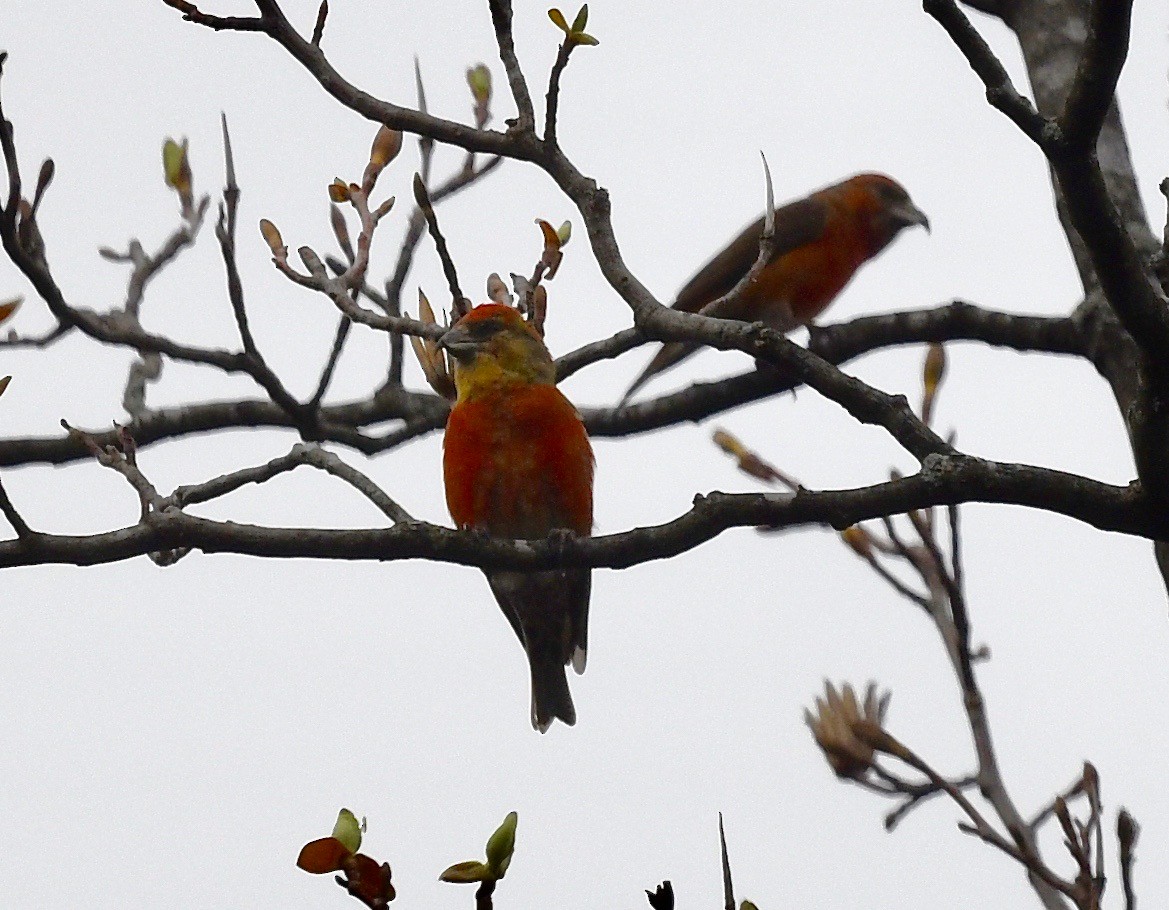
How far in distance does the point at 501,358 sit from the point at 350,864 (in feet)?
11.8

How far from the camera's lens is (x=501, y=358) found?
5.31 m

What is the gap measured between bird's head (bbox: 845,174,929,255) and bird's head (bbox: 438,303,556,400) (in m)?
2.74

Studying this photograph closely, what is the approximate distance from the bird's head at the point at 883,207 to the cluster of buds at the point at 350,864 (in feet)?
19.7

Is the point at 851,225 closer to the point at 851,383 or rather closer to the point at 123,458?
the point at 851,383

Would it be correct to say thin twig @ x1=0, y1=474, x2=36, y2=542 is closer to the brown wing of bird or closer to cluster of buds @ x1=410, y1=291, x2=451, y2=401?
cluster of buds @ x1=410, y1=291, x2=451, y2=401

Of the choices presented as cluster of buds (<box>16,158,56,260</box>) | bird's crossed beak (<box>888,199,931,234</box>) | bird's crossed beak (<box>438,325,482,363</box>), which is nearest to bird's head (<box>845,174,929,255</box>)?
bird's crossed beak (<box>888,199,931,234</box>)

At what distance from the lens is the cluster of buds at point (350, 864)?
1786 mm

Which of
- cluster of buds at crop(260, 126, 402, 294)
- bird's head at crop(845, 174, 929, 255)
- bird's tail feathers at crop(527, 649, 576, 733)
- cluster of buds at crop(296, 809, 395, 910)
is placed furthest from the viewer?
bird's head at crop(845, 174, 929, 255)

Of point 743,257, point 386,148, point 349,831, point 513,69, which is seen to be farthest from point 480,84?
point 349,831

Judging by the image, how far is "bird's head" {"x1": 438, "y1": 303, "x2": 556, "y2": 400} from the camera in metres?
5.27

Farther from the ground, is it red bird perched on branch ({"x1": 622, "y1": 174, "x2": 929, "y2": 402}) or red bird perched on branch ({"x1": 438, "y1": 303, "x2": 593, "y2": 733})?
red bird perched on branch ({"x1": 622, "y1": 174, "x2": 929, "y2": 402})

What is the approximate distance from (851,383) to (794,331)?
3.53m

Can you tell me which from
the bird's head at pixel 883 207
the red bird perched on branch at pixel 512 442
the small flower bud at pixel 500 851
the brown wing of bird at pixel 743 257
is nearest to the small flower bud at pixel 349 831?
the small flower bud at pixel 500 851

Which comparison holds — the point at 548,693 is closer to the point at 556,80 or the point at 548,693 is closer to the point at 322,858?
the point at 556,80
